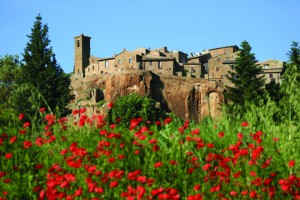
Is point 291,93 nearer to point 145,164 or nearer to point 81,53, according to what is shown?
point 145,164

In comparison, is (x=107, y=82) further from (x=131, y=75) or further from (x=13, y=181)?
(x=13, y=181)

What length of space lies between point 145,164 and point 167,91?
6449cm

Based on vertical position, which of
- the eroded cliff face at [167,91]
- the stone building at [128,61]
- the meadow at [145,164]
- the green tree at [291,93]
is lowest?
the meadow at [145,164]

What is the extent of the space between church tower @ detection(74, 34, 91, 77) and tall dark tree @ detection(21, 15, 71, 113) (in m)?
58.4

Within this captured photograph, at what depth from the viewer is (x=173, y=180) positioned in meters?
6.97

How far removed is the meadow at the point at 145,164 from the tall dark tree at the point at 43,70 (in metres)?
31.4

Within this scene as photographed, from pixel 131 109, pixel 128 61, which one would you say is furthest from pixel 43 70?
pixel 128 61

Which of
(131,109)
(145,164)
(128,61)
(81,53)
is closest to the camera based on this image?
(145,164)

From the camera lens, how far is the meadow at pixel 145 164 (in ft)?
20.3

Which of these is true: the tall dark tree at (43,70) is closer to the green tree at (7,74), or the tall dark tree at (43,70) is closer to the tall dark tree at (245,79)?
the tall dark tree at (245,79)

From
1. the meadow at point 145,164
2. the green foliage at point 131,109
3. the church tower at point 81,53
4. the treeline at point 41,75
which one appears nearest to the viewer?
the meadow at point 145,164

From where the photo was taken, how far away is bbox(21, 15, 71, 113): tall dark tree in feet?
132

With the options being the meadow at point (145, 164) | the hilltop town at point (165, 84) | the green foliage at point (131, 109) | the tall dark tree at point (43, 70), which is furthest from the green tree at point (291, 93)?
the hilltop town at point (165, 84)

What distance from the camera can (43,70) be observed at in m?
42.5
